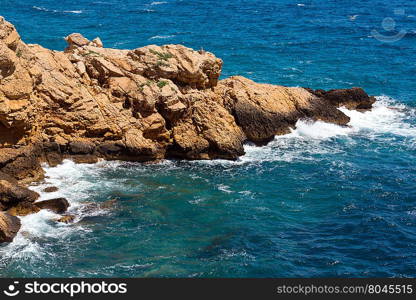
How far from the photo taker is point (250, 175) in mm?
44656

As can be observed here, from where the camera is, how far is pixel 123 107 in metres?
46.7

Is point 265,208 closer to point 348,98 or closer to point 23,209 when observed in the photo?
point 23,209

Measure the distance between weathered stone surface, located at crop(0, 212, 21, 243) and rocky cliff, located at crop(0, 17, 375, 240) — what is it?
239 centimetres

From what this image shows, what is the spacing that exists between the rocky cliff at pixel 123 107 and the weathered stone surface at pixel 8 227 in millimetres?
2395

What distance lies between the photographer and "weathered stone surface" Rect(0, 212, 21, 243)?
3388 cm

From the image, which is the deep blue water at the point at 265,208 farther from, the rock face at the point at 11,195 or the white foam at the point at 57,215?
the rock face at the point at 11,195

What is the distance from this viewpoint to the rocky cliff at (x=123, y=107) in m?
41.0

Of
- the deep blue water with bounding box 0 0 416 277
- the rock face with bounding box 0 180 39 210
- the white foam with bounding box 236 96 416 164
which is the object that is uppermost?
the rock face with bounding box 0 180 39 210

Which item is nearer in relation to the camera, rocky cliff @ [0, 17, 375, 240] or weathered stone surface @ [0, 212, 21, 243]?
weathered stone surface @ [0, 212, 21, 243]


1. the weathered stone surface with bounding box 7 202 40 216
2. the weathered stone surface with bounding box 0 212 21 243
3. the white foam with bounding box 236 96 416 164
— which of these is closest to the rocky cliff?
the weathered stone surface with bounding box 7 202 40 216

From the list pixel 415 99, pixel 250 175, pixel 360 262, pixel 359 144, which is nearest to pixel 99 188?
pixel 250 175

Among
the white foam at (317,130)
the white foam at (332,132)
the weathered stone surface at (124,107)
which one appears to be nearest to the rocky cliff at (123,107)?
the weathered stone surface at (124,107)

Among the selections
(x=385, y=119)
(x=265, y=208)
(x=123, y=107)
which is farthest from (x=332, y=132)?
(x=123, y=107)

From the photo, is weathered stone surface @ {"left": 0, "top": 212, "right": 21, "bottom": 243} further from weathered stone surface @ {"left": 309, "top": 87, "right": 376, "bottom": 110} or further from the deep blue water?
weathered stone surface @ {"left": 309, "top": 87, "right": 376, "bottom": 110}
